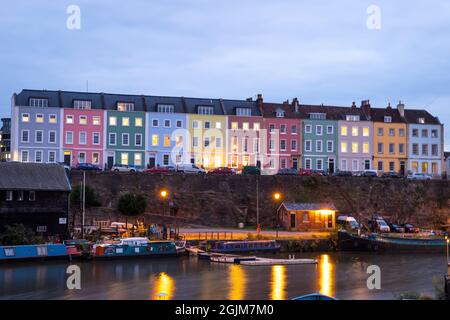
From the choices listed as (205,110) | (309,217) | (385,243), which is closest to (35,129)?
(205,110)

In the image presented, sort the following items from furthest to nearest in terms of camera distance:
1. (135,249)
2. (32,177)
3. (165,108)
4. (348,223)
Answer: (165,108) < (348,223) < (32,177) < (135,249)

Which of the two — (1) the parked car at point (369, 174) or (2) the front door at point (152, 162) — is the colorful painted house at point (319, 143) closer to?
(1) the parked car at point (369, 174)

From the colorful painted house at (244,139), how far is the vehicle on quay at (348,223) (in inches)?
598

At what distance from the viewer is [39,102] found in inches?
2685

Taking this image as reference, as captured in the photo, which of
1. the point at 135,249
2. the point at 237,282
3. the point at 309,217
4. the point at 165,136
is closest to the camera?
the point at 237,282

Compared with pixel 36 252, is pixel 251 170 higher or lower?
higher

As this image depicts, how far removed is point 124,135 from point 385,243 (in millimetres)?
30490

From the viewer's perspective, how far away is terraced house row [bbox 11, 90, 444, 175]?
68.2 meters

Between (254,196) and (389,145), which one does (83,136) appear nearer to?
(254,196)

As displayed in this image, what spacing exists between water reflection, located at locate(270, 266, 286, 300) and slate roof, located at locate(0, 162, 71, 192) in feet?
53.8

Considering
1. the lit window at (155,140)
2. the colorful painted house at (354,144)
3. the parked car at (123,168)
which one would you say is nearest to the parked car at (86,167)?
the parked car at (123,168)

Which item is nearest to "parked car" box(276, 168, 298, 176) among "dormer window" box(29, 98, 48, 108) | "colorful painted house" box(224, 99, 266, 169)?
"colorful painted house" box(224, 99, 266, 169)

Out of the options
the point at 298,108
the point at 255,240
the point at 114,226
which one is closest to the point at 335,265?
the point at 255,240
